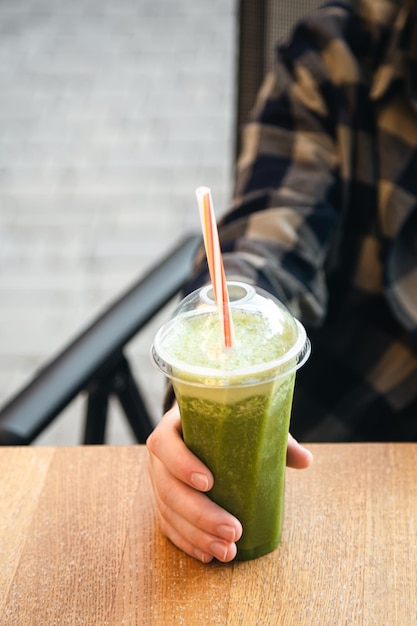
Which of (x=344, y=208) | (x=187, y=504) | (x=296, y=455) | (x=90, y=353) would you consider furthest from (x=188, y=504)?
(x=344, y=208)

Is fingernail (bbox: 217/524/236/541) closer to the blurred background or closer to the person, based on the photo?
the person

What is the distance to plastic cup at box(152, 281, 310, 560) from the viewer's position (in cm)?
59

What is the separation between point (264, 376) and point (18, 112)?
312 cm

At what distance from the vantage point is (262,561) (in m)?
0.67

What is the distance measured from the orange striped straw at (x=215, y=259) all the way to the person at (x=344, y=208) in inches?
15.5

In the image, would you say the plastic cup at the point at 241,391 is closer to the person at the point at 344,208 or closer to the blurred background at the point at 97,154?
the person at the point at 344,208

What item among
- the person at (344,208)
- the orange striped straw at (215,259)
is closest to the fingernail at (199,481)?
the orange striped straw at (215,259)

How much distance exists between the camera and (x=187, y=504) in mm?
643

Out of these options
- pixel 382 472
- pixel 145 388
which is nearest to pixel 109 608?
pixel 382 472

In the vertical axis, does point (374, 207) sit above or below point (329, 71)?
below

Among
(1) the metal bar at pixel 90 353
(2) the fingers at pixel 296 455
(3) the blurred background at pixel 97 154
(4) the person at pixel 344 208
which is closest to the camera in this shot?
(2) the fingers at pixel 296 455

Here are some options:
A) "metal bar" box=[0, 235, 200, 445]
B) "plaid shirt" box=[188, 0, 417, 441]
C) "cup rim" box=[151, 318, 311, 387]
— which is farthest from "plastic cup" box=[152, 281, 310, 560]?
"plaid shirt" box=[188, 0, 417, 441]

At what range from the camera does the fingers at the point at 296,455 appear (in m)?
0.70

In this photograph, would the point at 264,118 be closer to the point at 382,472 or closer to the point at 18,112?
the point at 382,472
